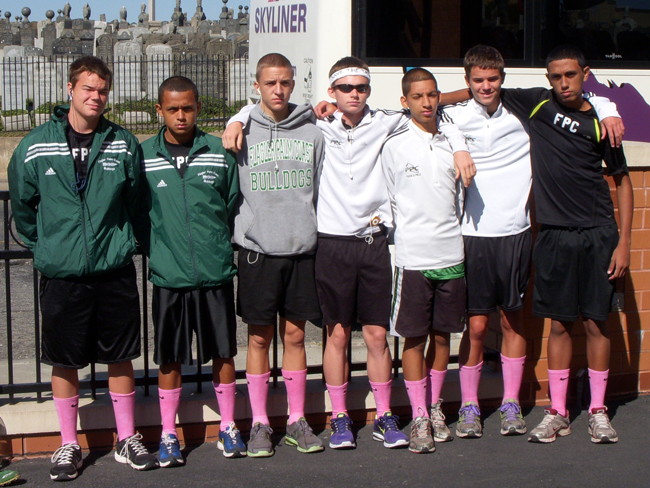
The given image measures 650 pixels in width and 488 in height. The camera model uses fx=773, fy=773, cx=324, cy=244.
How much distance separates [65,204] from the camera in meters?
3.70

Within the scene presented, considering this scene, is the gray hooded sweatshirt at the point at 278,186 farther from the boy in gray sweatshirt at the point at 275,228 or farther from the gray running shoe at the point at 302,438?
the gray running shoe at the point at 302,438

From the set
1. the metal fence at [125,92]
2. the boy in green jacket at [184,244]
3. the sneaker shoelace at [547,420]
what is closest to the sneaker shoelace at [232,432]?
the boy in green jacket at [184,244]

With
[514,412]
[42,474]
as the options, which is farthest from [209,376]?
[514,412]

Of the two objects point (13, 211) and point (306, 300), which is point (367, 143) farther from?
point (13, 211)

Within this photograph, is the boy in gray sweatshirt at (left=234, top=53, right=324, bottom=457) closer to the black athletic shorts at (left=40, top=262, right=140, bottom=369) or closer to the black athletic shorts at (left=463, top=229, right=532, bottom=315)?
the black athletic shorts at (left=40, top=262, right=140, bottom=369)

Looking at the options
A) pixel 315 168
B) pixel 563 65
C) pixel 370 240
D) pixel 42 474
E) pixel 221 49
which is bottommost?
pixel 42 474

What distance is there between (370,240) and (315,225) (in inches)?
11.9

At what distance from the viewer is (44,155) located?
3.70m

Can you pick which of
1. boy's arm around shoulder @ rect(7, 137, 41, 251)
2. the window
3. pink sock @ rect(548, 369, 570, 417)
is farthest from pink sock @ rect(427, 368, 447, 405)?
the window

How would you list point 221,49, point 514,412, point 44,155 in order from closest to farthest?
point 44,155
point 514,412
point 221,49

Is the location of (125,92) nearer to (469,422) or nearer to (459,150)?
(459,150)

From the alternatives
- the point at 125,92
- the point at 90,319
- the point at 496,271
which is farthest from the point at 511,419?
the point at 125,92

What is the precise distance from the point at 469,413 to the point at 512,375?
1.10 ft

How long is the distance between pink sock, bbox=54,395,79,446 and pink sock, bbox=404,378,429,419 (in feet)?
5.76
